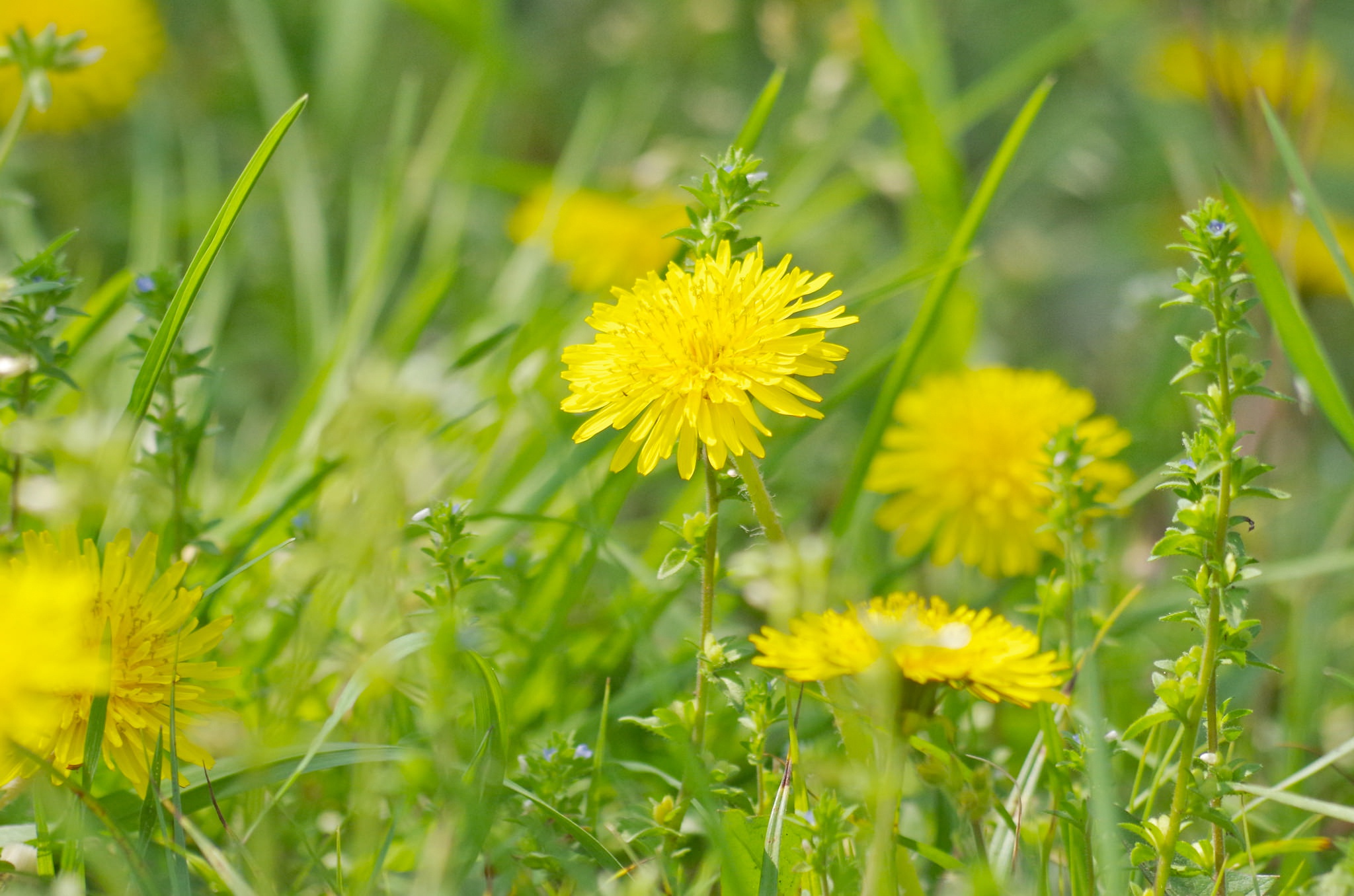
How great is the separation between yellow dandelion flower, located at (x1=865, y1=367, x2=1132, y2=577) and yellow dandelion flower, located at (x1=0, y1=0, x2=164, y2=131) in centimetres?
180

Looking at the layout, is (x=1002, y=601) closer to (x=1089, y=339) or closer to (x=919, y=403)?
(x=919, y=403)

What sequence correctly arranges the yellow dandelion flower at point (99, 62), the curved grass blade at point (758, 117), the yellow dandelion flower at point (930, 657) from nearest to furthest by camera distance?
the yellow dandelion flower at point (930, 657) → the curved grass blade at point (758, 117) → the yellow dandelion flower at point (99, 62)

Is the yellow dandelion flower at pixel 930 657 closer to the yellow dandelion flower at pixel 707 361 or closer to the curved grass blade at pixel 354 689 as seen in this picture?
A: the yellow dandelion flower at pixel 707 361

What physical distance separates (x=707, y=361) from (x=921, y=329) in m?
0.50

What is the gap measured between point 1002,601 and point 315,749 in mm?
995

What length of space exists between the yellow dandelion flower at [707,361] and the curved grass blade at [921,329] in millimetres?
406

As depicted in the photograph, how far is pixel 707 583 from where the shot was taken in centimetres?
95

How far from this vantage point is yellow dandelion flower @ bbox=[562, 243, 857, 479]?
92cm

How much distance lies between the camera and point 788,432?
1.56m

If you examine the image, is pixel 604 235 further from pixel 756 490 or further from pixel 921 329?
pixel 756 490

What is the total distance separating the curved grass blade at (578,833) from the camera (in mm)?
911

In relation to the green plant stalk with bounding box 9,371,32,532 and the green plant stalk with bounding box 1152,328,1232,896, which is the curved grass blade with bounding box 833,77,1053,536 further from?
the green plant stalk with bounding box 9,371,32,532

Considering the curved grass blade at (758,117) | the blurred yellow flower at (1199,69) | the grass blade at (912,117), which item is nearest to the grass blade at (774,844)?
the curved grass blade at (758,117)

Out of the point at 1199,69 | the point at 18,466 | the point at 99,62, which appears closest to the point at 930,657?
the point at 18,466
